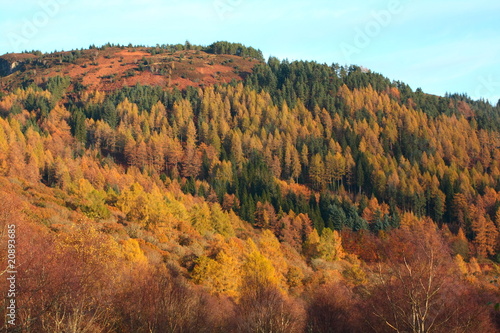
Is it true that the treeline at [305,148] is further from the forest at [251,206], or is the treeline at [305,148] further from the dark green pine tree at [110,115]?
the forest at [251,206]

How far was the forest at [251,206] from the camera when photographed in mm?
25156

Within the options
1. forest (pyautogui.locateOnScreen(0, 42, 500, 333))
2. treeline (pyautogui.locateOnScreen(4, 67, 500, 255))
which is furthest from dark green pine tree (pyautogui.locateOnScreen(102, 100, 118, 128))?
forest (pyautogui.locateOnScreen(0, 42, 500, 333))

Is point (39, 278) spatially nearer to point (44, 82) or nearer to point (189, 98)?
point (189, 98)

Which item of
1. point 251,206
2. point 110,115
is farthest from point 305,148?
point 110,115

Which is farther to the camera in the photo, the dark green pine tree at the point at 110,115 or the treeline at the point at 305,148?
the dark green pine tree at the point at 110,115

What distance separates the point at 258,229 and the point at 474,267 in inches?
1874

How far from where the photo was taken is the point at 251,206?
10438 cm

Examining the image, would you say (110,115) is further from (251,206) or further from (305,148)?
(251,206)

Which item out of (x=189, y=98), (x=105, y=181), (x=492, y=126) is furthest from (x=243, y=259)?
(x=492, y=126)

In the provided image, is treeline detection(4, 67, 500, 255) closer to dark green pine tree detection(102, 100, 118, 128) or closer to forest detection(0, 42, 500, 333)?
dark green pine tree detection(102, 100, 118, 128)

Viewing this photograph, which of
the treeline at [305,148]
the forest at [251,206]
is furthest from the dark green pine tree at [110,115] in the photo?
the forest at [251,206]

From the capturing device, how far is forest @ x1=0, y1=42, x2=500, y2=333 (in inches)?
990

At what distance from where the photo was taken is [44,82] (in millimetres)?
190125

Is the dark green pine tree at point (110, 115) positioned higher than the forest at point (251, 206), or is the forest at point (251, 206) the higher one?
the dark green pine tree at point (110, 115)
